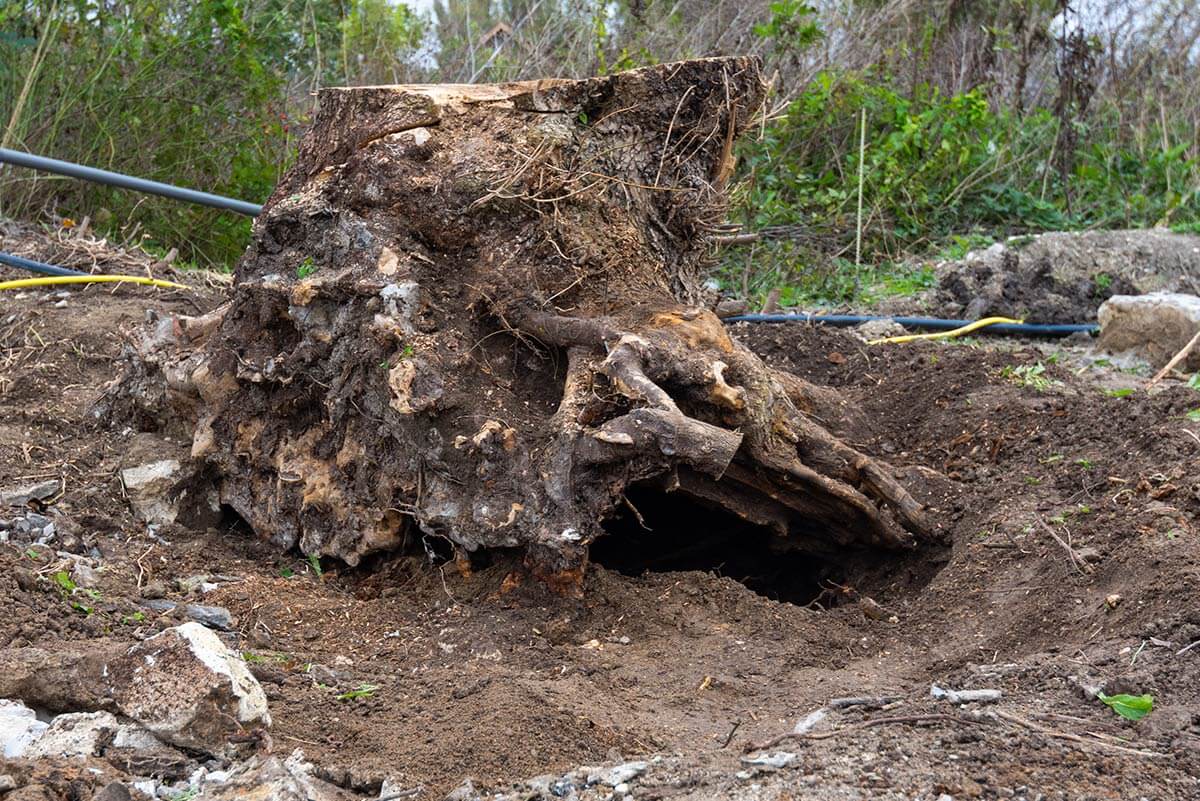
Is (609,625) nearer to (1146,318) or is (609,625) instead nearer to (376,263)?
(376,263)

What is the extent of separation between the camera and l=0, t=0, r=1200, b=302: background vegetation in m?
7.35

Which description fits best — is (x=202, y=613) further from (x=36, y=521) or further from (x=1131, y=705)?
(x=1131, y=705)

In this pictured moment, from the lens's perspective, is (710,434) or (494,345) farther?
(494,345)

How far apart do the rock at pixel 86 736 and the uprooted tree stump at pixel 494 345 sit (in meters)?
1.15

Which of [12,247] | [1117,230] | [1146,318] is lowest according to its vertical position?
[12,247]

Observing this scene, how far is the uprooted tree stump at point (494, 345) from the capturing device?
11.0ft

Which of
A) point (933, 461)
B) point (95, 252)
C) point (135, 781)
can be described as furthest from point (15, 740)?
point (95, 252)

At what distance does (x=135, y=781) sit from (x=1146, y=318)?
4803 millimetres

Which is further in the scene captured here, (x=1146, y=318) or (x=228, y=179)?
(x=228, y=179)

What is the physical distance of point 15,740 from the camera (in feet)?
7.59

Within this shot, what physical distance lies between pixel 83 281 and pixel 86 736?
3.96 metres

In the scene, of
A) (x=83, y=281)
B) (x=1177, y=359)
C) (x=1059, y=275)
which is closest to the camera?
(x=1177, y=359)

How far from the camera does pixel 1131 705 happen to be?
2424mm

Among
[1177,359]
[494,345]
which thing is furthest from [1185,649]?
[1177,359]
